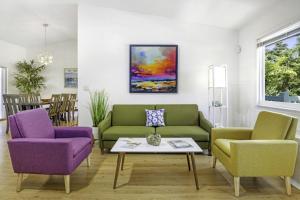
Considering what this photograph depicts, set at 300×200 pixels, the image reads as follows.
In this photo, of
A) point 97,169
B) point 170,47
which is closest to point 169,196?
point 97,169

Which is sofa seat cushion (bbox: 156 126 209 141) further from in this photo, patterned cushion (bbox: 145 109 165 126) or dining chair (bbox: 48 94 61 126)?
dining chair (bbox: 48 94 61 126)

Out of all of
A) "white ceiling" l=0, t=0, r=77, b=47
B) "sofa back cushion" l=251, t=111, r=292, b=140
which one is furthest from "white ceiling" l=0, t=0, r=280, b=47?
"sofa back cushion" l=251, t=111, r=292, b=140

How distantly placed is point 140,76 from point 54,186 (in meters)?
2.74

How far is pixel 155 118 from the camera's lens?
14.2 feet

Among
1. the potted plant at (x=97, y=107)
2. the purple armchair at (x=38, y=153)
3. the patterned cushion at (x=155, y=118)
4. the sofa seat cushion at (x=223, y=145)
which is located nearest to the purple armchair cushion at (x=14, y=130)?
the purple armchair at (x=38, y=153)

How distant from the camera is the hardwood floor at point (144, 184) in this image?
245 centimetres

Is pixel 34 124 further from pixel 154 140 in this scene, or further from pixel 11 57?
pixel 11 57

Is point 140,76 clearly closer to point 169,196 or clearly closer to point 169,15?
point 169,15

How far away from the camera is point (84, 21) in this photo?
4789 mm

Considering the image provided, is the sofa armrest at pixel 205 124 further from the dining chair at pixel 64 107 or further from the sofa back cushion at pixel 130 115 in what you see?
the dining chair at pixel 64 107

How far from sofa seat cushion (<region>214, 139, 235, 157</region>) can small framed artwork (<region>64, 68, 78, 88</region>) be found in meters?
6.83

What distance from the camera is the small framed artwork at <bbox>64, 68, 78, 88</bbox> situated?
875cm

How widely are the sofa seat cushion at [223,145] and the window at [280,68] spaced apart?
1.07m

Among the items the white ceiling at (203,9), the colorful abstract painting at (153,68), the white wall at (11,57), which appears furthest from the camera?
the white wall at (11,57)
